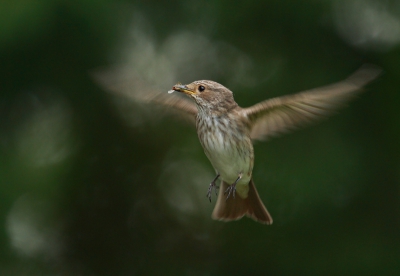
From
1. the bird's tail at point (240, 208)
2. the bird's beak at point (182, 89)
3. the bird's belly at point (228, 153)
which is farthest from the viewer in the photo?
the bird's tail at point (240, 208)

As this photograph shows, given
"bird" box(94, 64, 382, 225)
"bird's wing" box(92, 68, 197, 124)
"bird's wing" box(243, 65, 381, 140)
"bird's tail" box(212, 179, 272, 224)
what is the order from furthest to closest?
1. "bird's tail" box(212, 179, 272, 224)
2. "bird's wing" box(92, 68, 197, 124)
3. "bird" box(94, 64, 382, 225)
4. "bird's wing" box(243, 65, 381, 140)

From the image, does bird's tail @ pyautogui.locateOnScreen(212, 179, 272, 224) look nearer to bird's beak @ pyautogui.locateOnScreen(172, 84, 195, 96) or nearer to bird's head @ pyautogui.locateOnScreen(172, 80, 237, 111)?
bird's head @ pyautogui.locateOnScreen(172, 80, 237, 111)

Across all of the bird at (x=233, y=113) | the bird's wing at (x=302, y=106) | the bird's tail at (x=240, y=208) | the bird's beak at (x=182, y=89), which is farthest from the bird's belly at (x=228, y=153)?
the bird's tail at (x=240, y=208)

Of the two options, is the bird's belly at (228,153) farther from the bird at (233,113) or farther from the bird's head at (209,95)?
the bird's head at (209,95)

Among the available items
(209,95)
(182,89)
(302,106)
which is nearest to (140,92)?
(209,95)

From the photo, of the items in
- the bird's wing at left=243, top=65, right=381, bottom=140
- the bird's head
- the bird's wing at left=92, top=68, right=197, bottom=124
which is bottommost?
the bird's wing at left=243, top=65, right=381, bottom=140

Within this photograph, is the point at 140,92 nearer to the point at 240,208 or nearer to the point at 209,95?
the point at 209,95

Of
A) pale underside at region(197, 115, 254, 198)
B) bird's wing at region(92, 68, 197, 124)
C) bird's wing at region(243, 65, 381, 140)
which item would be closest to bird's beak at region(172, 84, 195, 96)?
pale underside at region(197, 115, 254, 198)
